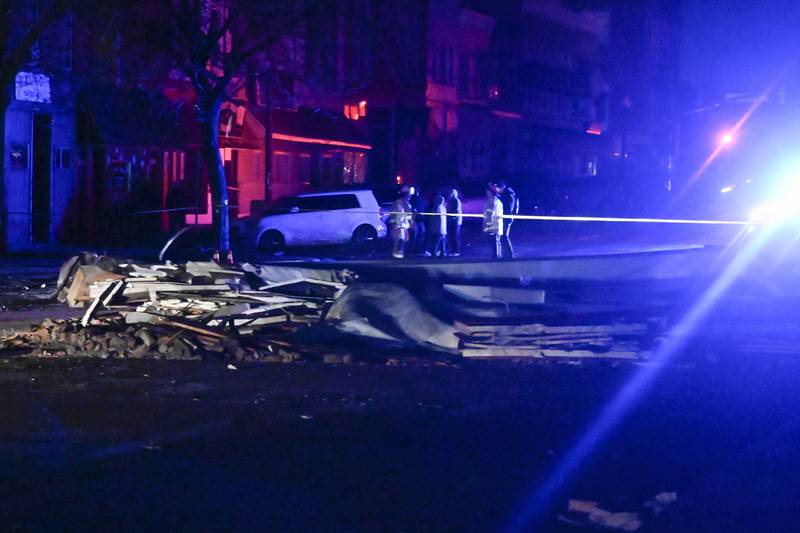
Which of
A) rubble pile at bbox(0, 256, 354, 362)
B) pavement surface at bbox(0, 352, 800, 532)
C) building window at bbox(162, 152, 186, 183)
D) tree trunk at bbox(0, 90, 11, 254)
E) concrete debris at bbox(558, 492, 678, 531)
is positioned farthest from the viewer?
building window at bbox(162, 152, 186, 183)

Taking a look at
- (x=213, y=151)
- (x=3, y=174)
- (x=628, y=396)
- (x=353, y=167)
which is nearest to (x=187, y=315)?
(x=628, y=396)

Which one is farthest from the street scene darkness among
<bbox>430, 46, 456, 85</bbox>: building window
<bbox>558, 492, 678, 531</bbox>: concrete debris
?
<bbox>430, 46, 456, 85</bbox>: building window

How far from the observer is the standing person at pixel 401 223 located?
2452cm

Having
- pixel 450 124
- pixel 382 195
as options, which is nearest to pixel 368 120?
pixel 450 124

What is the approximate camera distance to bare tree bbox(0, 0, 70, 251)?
22.5m

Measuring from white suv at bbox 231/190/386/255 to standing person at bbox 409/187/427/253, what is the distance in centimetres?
110

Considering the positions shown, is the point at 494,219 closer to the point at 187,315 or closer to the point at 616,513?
the point at 187,315

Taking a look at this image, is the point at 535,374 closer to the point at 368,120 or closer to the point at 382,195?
the point at 382,195

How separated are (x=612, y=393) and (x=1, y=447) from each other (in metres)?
5.30

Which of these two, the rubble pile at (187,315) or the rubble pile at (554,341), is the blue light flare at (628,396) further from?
the rubble pile at (187,315)

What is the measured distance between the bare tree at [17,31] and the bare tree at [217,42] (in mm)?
2738

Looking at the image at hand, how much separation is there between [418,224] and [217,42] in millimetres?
6569

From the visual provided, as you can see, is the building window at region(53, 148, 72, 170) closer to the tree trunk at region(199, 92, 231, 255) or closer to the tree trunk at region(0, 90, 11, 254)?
the tree trunk at region(0, 90, 11, 254)

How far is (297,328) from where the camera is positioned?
42.8ft
